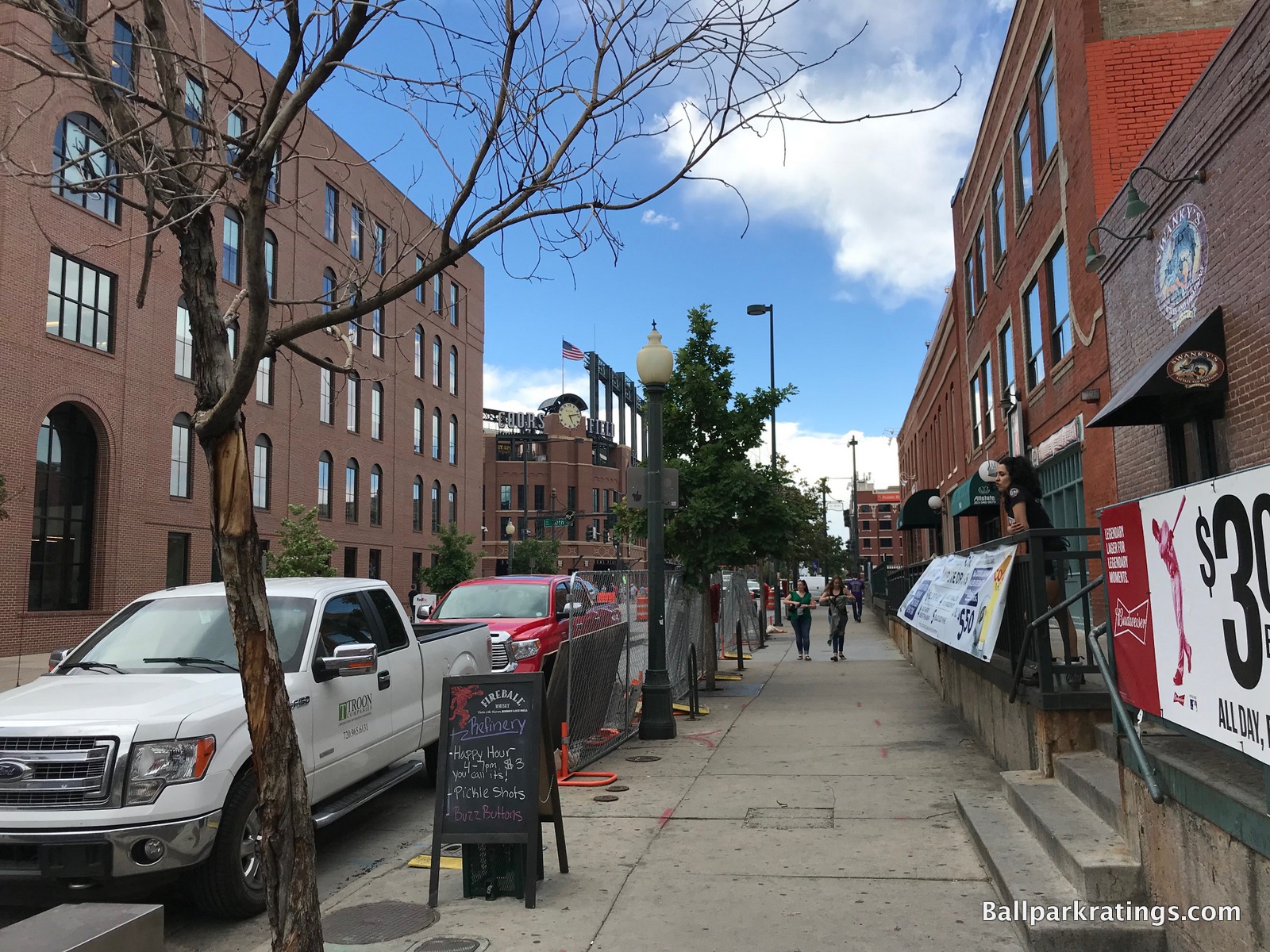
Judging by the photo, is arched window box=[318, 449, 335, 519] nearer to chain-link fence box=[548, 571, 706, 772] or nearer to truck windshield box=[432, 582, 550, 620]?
chain-link fence box=[548, 571, 706, 772]

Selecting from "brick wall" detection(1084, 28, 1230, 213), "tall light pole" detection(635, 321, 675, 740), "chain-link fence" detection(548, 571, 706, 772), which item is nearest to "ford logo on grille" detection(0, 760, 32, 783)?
"chain-link fence" detection(548, 571, 706, 772)

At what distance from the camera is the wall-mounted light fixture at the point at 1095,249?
35.6 ft

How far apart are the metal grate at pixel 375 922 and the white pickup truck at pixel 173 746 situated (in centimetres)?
63

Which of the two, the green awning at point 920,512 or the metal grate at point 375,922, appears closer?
the metal grate at point 375,922

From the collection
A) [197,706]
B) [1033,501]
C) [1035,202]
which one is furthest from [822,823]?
[1035,202]

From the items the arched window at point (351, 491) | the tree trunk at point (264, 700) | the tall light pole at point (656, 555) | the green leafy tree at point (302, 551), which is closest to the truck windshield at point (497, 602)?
the tall light pole at point (656, 555)

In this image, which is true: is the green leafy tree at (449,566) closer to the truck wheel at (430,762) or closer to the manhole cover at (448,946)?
the truck wheel at (430,762)

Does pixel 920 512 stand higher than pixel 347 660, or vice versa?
pixel 920 512

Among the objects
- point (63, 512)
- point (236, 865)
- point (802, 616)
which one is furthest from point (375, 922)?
point (63, 512)

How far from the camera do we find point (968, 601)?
8438mm

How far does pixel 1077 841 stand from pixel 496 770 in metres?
3.09

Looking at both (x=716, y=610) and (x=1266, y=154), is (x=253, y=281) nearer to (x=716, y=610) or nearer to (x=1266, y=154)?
(x=1266, y=154)
